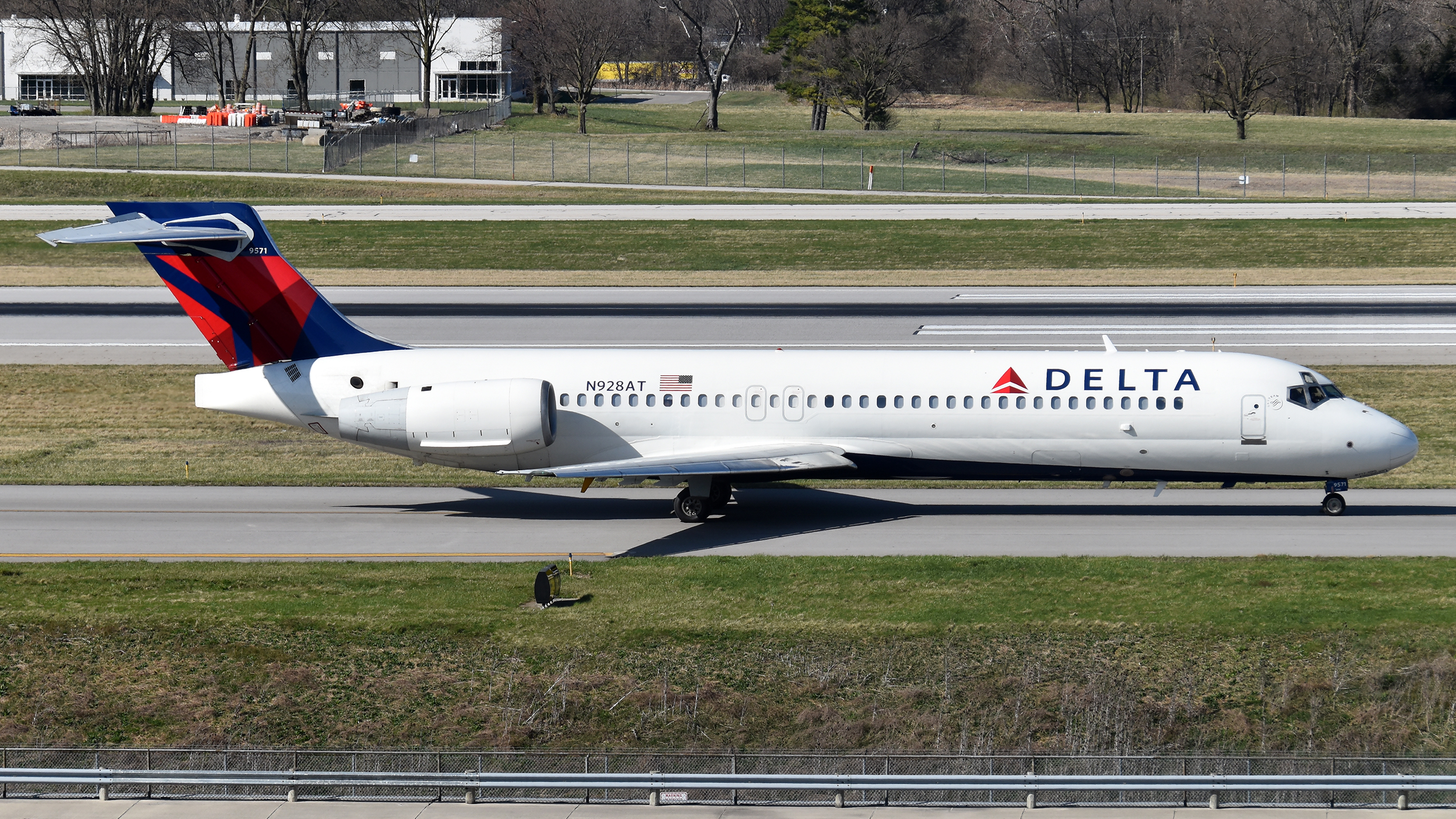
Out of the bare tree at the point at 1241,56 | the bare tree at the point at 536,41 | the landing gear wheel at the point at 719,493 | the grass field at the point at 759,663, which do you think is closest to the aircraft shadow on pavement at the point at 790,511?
the landing gear wheel at the point at 719,493

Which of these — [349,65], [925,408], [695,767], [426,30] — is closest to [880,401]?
[925,408]

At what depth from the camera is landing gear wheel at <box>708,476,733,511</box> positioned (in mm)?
30156

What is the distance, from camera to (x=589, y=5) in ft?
425

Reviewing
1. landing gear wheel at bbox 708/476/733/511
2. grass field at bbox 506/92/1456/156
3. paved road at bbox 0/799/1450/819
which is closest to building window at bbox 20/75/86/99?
grass field at bbox 506/92/1456/156

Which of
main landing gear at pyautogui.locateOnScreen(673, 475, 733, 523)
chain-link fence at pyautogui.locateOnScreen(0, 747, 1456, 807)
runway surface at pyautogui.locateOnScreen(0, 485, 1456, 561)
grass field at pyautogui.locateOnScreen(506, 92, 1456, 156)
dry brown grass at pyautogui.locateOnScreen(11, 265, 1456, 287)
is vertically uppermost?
grass field at pyautogui.locateOnScreen(506, 92, 1456, 156)

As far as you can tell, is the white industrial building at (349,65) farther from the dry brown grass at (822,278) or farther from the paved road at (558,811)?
the paved road at (558,811)

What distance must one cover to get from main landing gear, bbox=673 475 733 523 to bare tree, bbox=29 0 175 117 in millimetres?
116156

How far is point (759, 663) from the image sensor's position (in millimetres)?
21688

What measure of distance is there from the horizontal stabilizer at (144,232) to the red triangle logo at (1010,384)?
15.6m

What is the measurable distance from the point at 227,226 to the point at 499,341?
18615mm

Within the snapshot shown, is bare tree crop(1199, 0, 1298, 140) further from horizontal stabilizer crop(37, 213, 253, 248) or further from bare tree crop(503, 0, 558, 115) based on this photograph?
horizontal stabilizer crop(37, 213, 253, 248)

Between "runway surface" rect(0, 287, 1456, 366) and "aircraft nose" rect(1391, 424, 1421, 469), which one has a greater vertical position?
"runway surface" rect(0, 287, 1456, 366)

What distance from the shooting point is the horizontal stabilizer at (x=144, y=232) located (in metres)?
27.2

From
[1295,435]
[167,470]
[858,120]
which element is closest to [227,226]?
[167,470]
